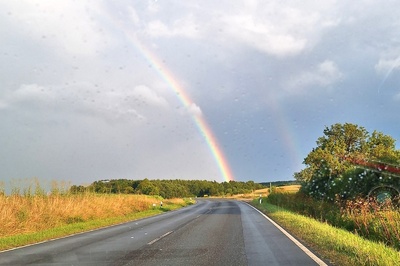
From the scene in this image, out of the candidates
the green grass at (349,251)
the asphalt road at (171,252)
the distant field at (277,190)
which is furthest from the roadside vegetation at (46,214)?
the distant field at (277,190)

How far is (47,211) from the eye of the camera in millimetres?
20297

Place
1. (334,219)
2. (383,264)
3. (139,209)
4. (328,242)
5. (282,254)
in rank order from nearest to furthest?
1. (383,264)
2. (282,254)
3. (328,242)
4. (334,219)
5. (139,209)

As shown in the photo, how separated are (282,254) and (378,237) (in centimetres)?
665

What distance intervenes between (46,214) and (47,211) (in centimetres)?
29

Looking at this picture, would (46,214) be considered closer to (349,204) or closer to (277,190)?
(349,204)

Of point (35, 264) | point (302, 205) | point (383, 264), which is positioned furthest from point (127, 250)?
point (302, 205)

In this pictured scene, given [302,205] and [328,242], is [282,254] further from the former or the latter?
[302,205]

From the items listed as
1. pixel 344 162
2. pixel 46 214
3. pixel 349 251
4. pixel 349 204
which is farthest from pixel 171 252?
pixel 344 162

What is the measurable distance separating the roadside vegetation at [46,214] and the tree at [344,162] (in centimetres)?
Answer: 1431

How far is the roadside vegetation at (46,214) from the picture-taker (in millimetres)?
15962

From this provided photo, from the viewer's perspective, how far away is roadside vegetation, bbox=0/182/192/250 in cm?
1596

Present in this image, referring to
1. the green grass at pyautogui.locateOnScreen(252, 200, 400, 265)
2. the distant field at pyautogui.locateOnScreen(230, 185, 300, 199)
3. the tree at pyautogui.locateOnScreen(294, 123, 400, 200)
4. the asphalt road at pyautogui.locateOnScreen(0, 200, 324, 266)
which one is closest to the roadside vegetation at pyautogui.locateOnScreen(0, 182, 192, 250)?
the asphalt road at pyautogui.locateOnScreen(0, 200, 324, 266)

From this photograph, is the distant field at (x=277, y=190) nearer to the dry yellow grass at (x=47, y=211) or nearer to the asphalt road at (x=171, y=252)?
the dry yellow grass at (x=47, y=211)

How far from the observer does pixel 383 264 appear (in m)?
6.99
